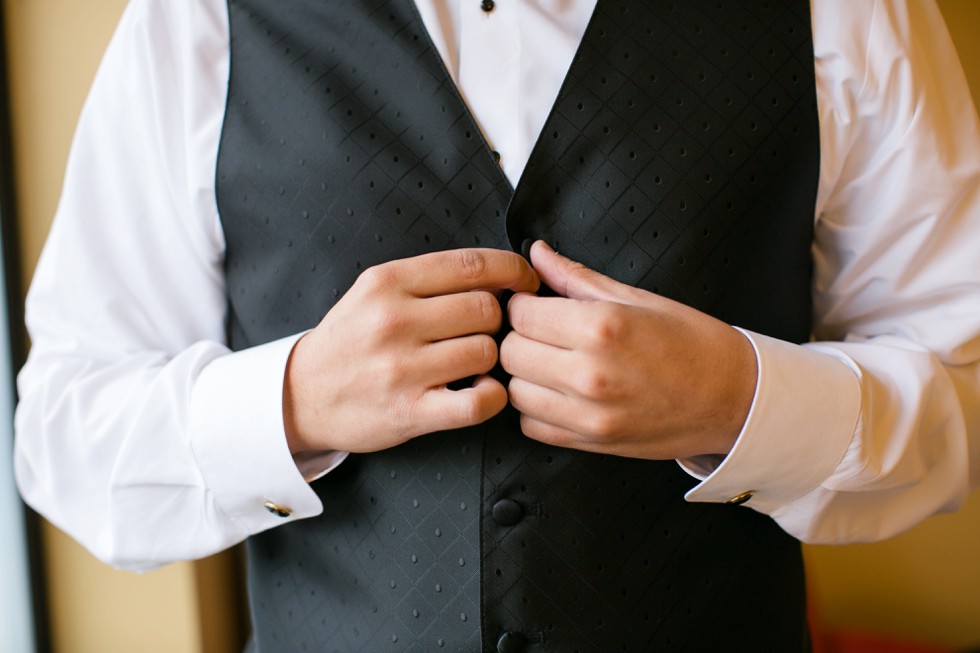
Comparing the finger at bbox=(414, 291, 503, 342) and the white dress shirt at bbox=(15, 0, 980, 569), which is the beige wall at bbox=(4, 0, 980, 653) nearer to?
the white dress shirt at bbox=(15, 0, 980, 569)

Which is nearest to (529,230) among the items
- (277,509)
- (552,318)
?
(552,318)

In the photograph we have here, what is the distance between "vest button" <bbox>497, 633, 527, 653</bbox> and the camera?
846 millimetres

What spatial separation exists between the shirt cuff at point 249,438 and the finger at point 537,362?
0.73 ft

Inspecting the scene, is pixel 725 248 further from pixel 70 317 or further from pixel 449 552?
pixel 70 317

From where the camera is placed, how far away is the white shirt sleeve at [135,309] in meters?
0.92

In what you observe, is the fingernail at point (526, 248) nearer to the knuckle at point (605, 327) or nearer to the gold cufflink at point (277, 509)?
the knuckle at point (605, 327)

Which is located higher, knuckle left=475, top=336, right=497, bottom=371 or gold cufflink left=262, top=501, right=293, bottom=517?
→ knuckle left=475, top=336, right=497, bottom=371

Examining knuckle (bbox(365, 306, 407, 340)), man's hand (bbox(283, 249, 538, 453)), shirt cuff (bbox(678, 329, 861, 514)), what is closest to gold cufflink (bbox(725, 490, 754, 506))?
shirt cuff (bbox(678, 329, 861, 514))

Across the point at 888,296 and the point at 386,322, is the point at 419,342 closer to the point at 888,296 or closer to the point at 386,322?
the point at 386,322

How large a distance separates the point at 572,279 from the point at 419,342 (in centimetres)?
15

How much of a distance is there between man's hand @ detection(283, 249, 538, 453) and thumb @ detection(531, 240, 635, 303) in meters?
0.02

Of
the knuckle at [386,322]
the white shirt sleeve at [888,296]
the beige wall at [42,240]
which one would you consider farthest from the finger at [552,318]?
the beige wall at [42,240]

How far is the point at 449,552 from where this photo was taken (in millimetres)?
861

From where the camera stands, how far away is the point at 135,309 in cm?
98
